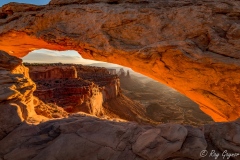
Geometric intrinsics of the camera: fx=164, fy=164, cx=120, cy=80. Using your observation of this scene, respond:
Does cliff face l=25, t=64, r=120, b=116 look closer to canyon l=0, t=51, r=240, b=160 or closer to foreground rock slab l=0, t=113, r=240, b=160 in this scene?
canyon l=0, t=51, r=240, b=160

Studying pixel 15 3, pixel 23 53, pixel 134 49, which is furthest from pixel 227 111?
pixel 23 53

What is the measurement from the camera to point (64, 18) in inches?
308

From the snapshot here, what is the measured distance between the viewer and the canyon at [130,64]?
3602mm

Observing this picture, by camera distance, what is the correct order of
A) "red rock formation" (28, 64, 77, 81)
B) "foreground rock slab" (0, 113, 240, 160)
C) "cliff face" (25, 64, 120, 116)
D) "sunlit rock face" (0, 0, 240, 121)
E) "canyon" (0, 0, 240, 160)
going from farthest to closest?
"red rock formation" (28, 64, 77, 81)
"cliff face" (25, 64, 120, 116)
"sunlit rock face" (0, 0, 240, 121)
"canyon" (0, 0, 240, 160)
"foreground rock slab" (0, 113, 240, 160)

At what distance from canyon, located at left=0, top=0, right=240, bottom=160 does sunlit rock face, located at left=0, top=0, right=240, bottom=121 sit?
34 millimetres

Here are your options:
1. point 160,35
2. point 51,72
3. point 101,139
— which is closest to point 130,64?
point 160,35

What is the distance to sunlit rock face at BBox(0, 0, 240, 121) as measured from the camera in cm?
591

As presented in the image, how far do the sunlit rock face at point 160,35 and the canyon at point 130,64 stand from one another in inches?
1.3

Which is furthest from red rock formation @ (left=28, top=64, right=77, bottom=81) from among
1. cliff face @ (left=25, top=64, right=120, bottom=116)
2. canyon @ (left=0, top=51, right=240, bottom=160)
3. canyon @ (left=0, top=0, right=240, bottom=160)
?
canyon @ (left=0, top=51, right=240, bottom=160)

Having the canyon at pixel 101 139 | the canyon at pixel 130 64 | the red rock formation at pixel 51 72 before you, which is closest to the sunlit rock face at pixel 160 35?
the canyon at pixel 130 64

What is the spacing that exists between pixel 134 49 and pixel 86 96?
52.6 feet

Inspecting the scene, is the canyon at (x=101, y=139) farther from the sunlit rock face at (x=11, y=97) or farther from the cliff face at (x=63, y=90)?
the cliff face at (x=63, y=90)

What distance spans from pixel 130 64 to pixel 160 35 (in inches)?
72.1

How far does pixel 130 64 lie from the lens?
7.40 meters
